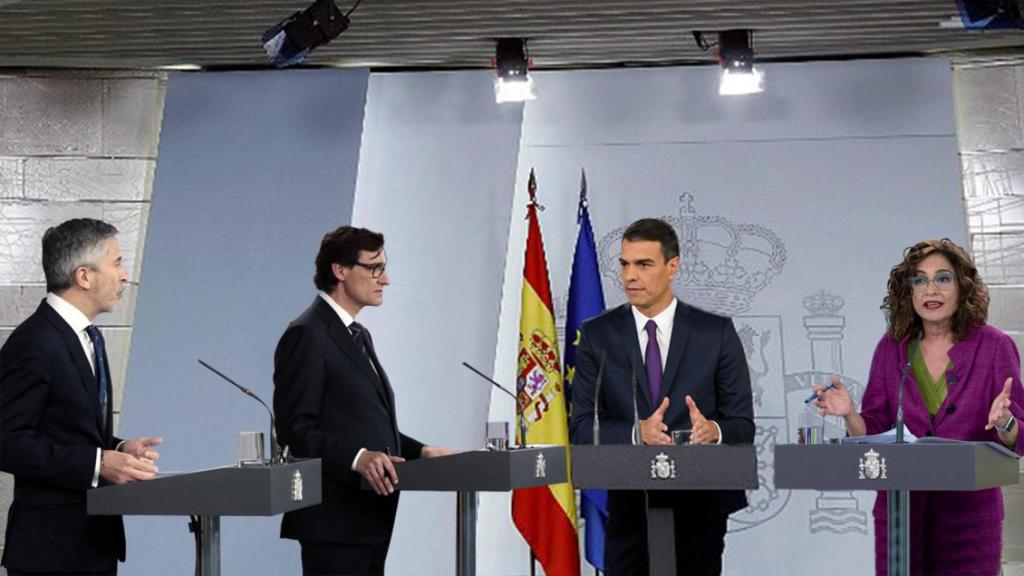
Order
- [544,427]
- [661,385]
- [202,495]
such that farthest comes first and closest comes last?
[544,427]
[661,385]
[202,495]

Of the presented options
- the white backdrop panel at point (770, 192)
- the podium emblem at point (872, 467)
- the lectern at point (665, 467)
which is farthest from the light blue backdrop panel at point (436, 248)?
the podium emblem at point (872, 467)

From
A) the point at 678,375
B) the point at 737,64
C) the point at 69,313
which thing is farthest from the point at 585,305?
the point at 69,313

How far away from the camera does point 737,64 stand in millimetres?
6117

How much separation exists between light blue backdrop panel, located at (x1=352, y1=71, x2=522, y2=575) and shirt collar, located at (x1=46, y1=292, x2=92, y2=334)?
2890mm

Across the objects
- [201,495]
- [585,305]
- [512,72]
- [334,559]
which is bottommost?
[334,559]

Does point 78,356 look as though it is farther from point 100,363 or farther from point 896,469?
point 896,469

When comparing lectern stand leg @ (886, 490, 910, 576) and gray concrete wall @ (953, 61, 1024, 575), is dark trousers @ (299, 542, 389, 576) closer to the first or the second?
lectern stand leg @ (886, 490, 910, 576)

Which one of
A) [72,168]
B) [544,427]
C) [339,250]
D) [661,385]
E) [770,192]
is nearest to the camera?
[661,385]

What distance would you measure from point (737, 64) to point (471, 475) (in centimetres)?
289

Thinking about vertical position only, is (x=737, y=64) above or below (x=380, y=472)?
above

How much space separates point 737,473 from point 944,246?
1.16 metres

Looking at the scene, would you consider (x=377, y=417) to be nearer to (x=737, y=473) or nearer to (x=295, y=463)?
(x=295, y=463)

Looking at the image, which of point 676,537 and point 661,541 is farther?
point 676,537

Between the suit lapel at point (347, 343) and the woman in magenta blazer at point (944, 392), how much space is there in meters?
1.31
